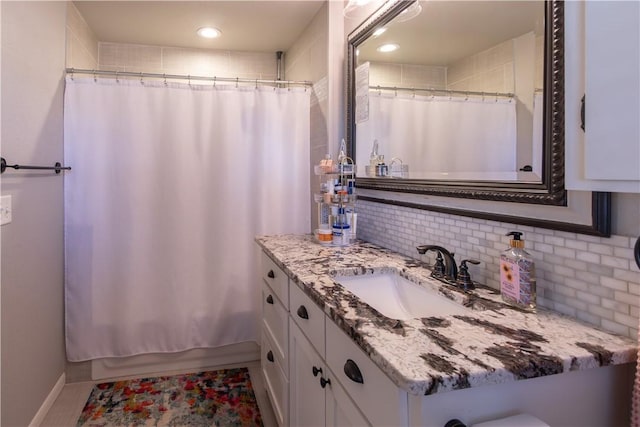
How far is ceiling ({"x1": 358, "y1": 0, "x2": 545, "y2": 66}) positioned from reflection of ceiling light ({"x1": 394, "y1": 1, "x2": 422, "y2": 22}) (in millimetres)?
15

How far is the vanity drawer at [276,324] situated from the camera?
157cm

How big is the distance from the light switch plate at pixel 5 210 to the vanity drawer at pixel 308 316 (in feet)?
3.69

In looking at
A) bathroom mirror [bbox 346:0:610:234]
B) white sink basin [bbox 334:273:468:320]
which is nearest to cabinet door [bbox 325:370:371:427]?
white sink basin [bbox 334:273:468:320]

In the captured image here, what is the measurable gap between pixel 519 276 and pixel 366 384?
47 centimetres

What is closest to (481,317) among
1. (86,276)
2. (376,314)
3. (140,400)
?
(376,314)

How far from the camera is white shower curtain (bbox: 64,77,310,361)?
2.23 metres

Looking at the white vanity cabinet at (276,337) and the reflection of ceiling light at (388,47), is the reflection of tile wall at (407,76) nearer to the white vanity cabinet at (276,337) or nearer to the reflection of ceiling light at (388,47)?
the reflection of ceiling light at (388,47)

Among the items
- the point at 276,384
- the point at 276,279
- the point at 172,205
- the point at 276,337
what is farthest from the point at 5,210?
the point at 276,384

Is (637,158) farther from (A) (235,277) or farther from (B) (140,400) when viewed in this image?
(B) (140,400)

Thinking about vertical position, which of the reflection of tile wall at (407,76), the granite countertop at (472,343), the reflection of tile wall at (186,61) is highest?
the reflection of tile wall at (186,61)

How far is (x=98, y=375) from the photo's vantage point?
7.61 ft

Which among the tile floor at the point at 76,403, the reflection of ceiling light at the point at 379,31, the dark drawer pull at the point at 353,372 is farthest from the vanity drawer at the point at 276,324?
the reflection of ceiling light at the point at 379,31

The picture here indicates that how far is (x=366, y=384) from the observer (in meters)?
0.84

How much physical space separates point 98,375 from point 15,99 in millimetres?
1583
